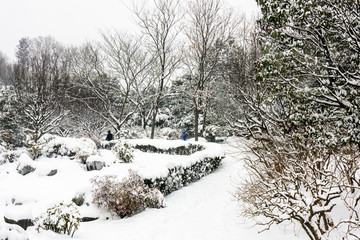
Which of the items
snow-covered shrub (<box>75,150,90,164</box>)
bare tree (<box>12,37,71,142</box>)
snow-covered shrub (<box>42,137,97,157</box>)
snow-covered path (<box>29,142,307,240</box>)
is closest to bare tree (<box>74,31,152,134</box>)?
bare tree (<box>12,37,71,142</box>)

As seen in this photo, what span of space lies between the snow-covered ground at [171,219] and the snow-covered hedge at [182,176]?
1.09ft

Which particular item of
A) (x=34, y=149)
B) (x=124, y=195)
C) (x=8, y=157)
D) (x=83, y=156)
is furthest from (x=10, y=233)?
(x=8, y=157)

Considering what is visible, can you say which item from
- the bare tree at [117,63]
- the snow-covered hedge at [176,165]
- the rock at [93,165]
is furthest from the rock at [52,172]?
the bare tree at [117,63]

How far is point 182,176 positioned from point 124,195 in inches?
144

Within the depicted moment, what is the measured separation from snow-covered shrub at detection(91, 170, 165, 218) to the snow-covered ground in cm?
28

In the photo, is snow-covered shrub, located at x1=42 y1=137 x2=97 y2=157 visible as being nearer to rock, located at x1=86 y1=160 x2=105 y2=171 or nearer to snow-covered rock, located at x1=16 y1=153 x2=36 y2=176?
rock, located at x1=86 y1=160 x2=105 y2=171

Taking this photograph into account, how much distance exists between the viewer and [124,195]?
6938mm

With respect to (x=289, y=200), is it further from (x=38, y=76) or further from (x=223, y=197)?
(x=38, y=76)

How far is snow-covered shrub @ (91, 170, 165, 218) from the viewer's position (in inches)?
273

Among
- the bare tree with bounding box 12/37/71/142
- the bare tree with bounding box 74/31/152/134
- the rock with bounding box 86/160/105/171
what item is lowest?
the rock with bounding box 86/160/105/171

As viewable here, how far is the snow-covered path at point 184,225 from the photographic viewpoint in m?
5.49

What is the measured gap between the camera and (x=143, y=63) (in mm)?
20938

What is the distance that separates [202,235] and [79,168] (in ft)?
22.5

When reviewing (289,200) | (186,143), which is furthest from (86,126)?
(289,200)
